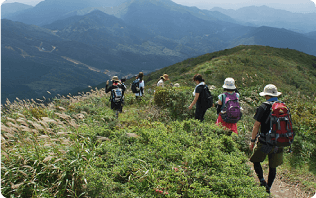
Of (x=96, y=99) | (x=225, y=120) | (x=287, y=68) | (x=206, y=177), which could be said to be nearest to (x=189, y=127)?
(x=225, y=120)

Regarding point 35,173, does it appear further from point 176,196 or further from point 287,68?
point 287,68

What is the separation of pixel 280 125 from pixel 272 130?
0.15m

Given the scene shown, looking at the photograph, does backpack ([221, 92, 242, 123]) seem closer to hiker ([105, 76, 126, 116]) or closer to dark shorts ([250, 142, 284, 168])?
dark shorts ([250, 142, 284, 168])

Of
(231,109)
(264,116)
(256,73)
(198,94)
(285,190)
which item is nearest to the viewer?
(264,116)

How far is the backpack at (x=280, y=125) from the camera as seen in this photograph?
3.06 metres

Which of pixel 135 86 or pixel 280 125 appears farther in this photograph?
pixel 135 86

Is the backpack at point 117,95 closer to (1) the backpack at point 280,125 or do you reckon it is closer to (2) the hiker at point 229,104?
(2) the hiker at point 229,104

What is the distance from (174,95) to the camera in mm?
6738

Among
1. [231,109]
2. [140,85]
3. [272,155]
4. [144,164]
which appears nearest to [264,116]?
[272,155]

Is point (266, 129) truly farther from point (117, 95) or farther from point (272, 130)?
point (117, 95)

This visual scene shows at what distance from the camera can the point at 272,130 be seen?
312cm

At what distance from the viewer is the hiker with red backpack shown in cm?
307

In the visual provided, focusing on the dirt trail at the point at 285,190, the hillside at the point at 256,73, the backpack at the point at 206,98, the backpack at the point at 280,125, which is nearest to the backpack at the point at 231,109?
the backpack at the point at 206,98

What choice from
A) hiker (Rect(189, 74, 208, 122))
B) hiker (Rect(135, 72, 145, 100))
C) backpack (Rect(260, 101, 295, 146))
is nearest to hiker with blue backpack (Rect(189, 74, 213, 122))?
hiker (Rect(189, 74, 208, 122))
